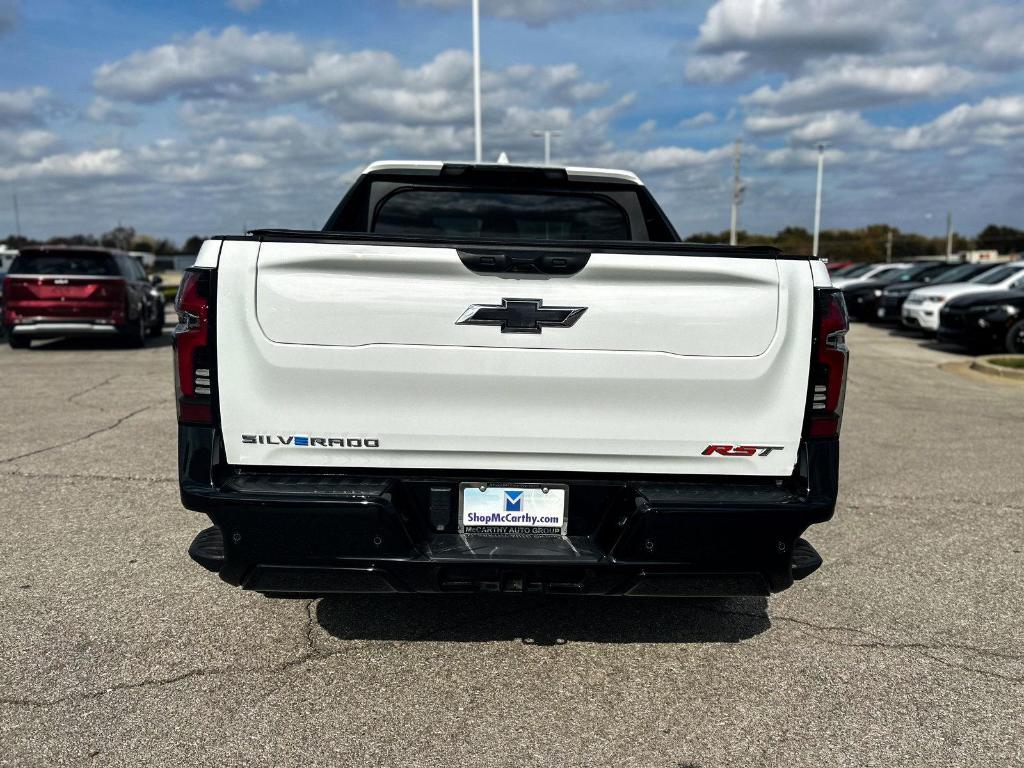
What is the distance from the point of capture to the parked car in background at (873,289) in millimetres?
24194

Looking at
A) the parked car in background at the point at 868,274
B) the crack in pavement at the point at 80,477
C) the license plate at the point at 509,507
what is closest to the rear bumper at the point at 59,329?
the crack in pavement at the point at 80,477

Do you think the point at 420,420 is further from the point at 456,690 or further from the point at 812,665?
the point at 812,665

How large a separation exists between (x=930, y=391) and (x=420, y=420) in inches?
399

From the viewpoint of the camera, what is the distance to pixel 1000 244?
7531cm

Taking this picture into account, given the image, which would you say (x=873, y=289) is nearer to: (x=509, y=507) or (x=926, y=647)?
(x=926, y=647)

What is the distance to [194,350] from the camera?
3010mm

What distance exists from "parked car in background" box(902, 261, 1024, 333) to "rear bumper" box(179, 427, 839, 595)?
52.6 feet

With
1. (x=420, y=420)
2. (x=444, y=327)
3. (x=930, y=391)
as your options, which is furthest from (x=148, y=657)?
(x=930, y=391)

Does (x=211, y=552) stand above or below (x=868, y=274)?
below

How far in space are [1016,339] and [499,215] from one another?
13.2 metres

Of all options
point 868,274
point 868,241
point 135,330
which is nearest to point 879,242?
point 868,241

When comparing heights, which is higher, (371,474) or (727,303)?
(727,303)

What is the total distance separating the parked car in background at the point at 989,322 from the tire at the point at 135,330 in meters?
14.4

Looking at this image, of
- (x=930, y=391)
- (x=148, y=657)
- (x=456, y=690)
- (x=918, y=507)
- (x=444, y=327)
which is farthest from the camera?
(x=930, y=391)
